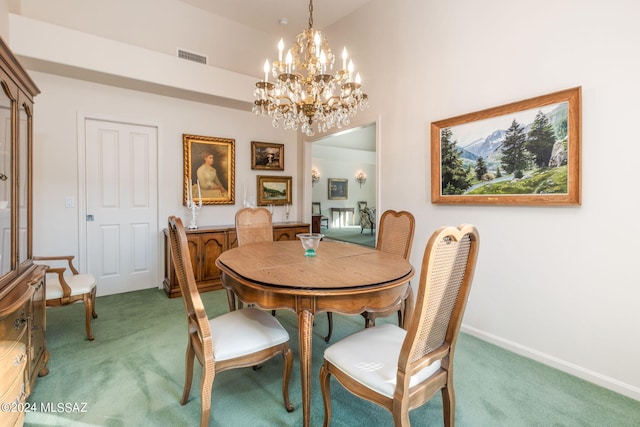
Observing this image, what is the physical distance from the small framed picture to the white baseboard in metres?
3.42

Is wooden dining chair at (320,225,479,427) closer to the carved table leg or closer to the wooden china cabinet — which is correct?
the carved table leg

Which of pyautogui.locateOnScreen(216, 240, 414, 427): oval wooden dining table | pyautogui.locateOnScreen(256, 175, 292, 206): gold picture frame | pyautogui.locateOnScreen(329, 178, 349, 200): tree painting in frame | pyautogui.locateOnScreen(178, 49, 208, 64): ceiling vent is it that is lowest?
pyautogui.locateOnScreen(216, 240, 414, 427): oval wooden dining table

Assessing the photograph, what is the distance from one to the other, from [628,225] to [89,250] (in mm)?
4951

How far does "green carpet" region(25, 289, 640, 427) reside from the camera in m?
1.60

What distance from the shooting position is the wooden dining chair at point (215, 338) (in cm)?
141

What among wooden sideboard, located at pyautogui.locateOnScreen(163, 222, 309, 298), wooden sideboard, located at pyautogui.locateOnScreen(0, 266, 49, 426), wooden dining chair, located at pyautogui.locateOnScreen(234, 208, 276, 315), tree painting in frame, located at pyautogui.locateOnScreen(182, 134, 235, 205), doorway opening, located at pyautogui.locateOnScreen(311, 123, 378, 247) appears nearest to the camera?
wooden sideboard, located at pyautogui.locateOnScreen(0, 266, 49, 426)

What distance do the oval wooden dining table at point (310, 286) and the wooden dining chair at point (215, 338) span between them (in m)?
0.19

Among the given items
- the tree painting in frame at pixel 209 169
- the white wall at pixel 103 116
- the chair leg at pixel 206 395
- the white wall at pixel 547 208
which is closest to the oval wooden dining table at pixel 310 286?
the chair leg at pixel 206 395

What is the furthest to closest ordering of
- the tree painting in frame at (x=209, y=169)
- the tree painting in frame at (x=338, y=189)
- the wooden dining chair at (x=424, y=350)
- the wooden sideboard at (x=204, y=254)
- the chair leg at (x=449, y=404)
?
the tree painting in frame at (x=338, y=189), the tree painting in frame at (x=209, y=169), the wooden sideboard at (x=204, y=254), the chair leg at (x=449, y=404), the wooden dining chair at (x=424, y=350)

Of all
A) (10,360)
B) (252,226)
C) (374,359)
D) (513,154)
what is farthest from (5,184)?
(513,154)

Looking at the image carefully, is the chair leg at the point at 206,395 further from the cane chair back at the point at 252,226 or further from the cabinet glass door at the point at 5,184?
the cane chair back at the point at 252,226

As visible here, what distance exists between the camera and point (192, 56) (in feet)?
12.8

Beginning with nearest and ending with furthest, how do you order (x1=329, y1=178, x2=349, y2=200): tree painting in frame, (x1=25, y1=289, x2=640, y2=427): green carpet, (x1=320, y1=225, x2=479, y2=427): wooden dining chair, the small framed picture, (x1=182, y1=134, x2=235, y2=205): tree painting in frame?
(x1=320, y1=225, x2=479, y2=427): wooden dining chair
(x1=25, y1=289, x2=640, y2=427): green carpet
(x1=182, y1=134, x2=235, y2=205): tree painting in frame
the small framed picture
(x1=329, y1=178, x2=349, y2=200): tree painting in frame

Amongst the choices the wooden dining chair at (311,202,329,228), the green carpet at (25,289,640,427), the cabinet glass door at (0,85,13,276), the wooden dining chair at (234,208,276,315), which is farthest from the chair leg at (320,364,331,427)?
the wooden dining chair at (311,202,329,228)
